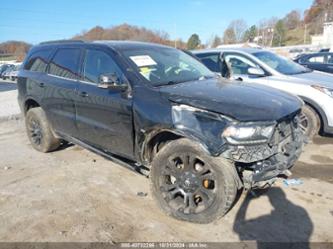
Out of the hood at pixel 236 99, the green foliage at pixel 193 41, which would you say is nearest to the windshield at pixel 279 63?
the hood at pixel 236 99

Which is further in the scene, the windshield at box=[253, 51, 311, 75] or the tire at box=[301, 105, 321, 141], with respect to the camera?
the windshield at box=[253, 51, 311, 75]

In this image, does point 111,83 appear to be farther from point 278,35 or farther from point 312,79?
point 278,35

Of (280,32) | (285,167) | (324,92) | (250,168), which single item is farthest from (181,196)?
(280,32)

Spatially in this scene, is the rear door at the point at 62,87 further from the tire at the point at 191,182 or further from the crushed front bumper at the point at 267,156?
the crushed front bumper at the point at 267,156

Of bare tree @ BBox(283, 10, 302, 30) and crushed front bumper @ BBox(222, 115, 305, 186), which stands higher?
bare tree @ BBox(283, 10, 302, 30)

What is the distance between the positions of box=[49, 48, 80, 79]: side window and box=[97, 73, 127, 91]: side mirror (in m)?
0.93

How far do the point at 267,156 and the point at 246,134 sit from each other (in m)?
0.32

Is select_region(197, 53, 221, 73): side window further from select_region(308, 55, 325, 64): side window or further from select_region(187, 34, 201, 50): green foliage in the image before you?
select_region(187, 34, 201, 50): green foliage

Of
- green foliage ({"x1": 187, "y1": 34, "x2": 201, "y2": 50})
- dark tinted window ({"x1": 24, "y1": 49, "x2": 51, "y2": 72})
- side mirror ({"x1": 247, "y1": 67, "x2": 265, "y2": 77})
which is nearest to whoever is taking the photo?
dark tinted window ({"x1": 24, "y1": 49, "x2": 51, "y2": 72})

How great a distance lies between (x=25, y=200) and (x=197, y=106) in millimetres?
2435

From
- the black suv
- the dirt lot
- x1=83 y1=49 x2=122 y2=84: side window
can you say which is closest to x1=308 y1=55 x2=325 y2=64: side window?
the dirt lot

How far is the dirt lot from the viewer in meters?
3.21

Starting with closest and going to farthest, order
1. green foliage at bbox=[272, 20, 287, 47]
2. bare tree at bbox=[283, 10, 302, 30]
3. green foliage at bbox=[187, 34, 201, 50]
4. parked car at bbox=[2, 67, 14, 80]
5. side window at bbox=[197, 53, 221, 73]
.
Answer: side window at bbox=[197, 53, 221, 73] < parked car at bbox=[2, 67, 14, 80] < green foliage at bbox=[187, 34, 201, 50] < green foliage at bbox=[272, 20, 287, 47] < bare tree at bbox=[283, 10, 302, 30]

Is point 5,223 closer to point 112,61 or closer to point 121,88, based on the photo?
point 121,88
